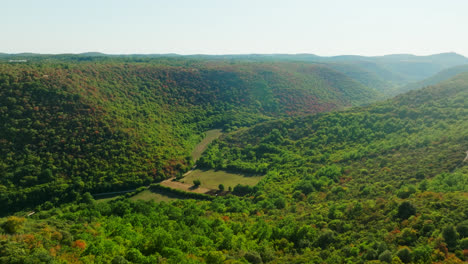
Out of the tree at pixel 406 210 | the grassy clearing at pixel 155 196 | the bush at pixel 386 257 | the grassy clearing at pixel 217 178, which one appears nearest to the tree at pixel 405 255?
the bush at pixel 386 257

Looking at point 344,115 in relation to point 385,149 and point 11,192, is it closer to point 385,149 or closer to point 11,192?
point 385,149

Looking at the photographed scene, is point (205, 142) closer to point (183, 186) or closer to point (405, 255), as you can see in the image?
point (183, 186)

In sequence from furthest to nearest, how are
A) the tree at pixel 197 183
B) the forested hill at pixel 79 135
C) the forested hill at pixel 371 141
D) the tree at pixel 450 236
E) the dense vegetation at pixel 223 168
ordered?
the tree at pixel 197 183
the forested hill at pixel 79 135
the forested hill at pixel 371 141
the dense vegetation at pixel 223 168
the tree at pixel 450 236

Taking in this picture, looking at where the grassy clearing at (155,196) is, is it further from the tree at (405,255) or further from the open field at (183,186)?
the tree at (405,255)

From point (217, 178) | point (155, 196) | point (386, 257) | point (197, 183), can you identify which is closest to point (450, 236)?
point (386, 257)

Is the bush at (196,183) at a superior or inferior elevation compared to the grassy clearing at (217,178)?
superior

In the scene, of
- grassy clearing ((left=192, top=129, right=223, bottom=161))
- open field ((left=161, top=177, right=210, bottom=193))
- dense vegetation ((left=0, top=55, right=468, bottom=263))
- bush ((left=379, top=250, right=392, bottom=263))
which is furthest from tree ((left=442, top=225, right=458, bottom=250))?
grassy clearing ((left=192, top=129, right=223, bottom=161))

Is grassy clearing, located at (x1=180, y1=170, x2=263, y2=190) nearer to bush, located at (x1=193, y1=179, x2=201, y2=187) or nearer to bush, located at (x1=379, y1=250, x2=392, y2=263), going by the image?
bush, located at (x1=193, y1=179, x2=201, y2=187)

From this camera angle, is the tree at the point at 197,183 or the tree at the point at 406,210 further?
the tree at the point at 197,183
